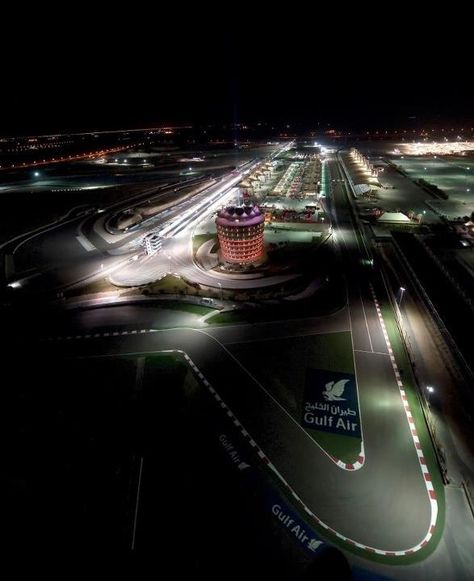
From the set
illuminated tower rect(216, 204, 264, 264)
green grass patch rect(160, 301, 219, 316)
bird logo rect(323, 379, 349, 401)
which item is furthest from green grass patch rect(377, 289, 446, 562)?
illuminated tower rect(216, 204, 264, 264)

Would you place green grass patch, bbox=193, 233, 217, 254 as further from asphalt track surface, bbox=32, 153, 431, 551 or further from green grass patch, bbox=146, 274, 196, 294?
asphalt track surface, bbox=32, 153, 431, 551

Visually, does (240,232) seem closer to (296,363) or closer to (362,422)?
(296,363)

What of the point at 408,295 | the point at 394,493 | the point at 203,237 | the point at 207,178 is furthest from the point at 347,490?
the point at 207,178

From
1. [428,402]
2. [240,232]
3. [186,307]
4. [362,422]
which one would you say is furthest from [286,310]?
[240,232]

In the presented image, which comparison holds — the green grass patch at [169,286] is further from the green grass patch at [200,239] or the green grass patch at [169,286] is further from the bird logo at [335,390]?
the bird logo at [335,390]

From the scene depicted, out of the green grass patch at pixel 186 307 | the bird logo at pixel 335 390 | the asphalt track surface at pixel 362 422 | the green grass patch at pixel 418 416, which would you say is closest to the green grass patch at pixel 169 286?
the green grass patch at pixel 186 307
